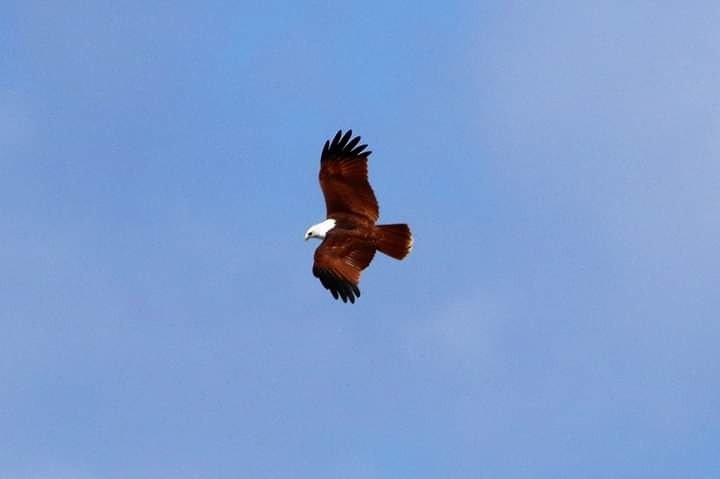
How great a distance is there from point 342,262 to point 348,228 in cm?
136

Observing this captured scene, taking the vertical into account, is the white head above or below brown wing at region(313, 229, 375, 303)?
above

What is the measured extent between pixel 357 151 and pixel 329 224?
2203mm

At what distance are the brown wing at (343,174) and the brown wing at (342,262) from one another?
1.59 meters

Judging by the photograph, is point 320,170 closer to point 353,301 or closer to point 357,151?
point 357,151

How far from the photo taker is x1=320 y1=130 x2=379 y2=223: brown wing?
49.7 meters

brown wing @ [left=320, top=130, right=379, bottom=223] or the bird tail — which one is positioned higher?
brown wing @ [left=320, top=130, right=379, bottom=223]

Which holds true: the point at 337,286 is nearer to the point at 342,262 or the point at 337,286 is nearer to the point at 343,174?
the point at 342,262

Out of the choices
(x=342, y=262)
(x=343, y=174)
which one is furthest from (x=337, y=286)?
(x=343, y=174)

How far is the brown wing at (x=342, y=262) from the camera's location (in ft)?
154

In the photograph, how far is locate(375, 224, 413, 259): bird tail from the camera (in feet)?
156

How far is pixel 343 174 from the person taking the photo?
164 ft

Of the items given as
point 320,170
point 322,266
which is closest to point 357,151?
point 320,170

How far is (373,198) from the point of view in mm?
49469

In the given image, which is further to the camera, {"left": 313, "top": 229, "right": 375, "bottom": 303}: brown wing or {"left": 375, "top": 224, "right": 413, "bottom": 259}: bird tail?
{"left": 375, "top": 224, "right": 413, "bottom": 259}: bird tail
